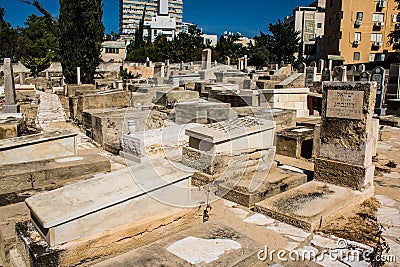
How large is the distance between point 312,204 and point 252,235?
99cm

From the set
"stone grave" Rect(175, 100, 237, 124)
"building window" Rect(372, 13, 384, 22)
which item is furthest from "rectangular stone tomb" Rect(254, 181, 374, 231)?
"building window" Rect(372, 13, 384, 22)

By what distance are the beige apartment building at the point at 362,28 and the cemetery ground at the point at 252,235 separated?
35.2 meters

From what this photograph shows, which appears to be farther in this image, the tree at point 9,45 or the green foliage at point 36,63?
the tree at point 9,45

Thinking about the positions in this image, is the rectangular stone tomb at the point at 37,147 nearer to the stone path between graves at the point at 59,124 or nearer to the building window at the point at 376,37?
the stone path between graves at the point at 59,124

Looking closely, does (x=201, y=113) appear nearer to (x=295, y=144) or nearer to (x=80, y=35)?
(x=295, y=144)

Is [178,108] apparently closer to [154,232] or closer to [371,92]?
[371,92]

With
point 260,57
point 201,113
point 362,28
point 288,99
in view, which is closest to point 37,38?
point 260,57

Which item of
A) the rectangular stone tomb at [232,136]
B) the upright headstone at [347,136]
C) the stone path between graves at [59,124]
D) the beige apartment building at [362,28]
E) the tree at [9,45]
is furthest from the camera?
the tree at [9,45]

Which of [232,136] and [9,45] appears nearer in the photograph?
[232,136]

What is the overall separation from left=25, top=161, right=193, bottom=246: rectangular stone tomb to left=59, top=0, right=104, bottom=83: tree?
19.5 meters

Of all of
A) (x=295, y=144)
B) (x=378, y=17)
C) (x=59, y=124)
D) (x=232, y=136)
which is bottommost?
(x=59, y=124)

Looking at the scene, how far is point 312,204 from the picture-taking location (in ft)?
13.6

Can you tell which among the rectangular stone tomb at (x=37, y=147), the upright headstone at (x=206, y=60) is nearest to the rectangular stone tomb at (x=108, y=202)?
the rectangular stone tomb at (x=37, y=147)

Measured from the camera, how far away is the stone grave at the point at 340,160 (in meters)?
4.19
